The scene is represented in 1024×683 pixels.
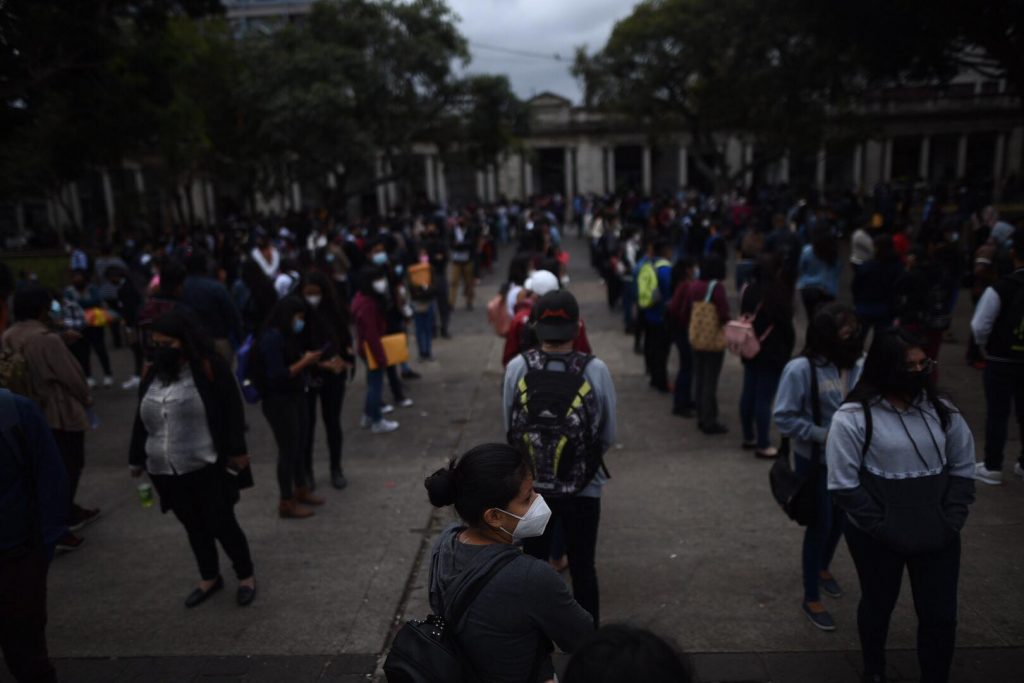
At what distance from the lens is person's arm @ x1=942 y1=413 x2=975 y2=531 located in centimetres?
279

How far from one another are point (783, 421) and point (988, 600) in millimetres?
1520

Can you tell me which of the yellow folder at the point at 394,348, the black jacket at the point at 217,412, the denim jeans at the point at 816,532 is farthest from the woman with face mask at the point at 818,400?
the yellow folder at the point at 394,348

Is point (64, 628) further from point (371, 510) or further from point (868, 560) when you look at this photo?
point (868, 560)

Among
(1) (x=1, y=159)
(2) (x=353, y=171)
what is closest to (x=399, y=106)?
(2) (x=353, y=171)

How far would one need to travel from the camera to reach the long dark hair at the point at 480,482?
212 cm

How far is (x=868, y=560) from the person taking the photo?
2990 millimetres

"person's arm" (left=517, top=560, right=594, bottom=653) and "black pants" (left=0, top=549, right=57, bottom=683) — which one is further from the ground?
"person's arm" (left=517, top=560, right=594, bottom=653)

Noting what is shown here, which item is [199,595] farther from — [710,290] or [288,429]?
[710,290]

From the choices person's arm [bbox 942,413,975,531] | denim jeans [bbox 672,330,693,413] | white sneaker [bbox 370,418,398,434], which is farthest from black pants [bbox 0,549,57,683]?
denim jeans [bbox 672,330,693,413]

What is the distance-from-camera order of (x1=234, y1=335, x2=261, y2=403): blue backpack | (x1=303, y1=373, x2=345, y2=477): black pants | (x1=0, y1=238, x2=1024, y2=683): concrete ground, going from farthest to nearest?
1. (x1=303, y1=373, x2=345, y2=477): black pants
2. (x1=234, y1=335, x2=261, y2=403): blue backpack
3. (x1=0, y1=238, x2=1024, y2=683): concrete ground

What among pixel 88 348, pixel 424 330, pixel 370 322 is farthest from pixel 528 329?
pixel 88 348

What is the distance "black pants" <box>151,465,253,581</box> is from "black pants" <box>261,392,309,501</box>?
→ 942mm

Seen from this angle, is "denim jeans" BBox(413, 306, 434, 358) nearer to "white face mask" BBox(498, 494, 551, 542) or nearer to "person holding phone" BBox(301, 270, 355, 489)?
"person holding phone" BBox(301, 270, 355, 489)

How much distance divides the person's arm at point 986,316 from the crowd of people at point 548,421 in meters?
0.03
